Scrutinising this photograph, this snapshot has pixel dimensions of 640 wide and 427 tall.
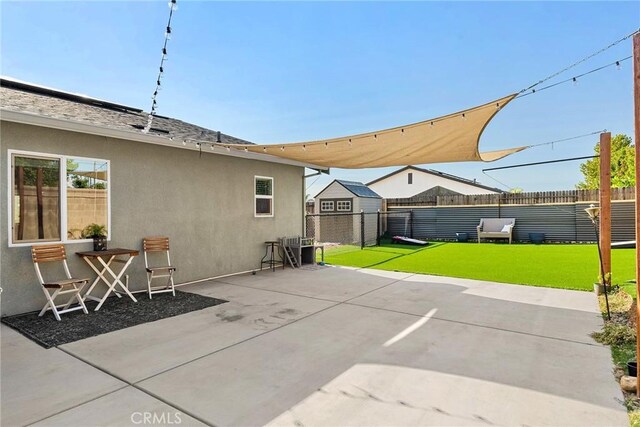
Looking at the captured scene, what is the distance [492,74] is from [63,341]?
1039 cm

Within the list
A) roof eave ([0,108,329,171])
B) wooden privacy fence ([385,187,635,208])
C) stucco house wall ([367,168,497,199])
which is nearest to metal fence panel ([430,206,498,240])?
wooden privacy fence ([385,187,635,208])

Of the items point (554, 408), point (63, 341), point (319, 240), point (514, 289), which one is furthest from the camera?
point (319, 240)

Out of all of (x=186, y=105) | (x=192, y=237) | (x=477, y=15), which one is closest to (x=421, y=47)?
(x=477, y=15)

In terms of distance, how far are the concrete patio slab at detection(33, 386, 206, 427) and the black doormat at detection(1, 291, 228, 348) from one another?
159 cm

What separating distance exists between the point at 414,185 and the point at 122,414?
1045 inches

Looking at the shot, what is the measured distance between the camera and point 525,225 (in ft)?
A: 44.0

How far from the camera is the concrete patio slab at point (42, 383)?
7.69 ft

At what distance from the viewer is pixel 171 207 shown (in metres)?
6.41

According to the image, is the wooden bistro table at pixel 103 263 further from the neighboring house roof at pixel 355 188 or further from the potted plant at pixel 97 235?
the neighboring house roof at pixel 355 188

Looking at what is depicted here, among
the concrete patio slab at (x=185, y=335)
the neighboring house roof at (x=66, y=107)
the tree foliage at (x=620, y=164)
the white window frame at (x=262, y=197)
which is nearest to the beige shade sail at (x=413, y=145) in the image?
the white window frame at (x=262, y=197)

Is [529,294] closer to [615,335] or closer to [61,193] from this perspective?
[615,335]

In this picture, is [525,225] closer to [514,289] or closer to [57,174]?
[514,289]

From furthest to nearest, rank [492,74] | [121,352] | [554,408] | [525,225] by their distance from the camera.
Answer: [525,225] → [492,74] → [121,352] → [554,408]

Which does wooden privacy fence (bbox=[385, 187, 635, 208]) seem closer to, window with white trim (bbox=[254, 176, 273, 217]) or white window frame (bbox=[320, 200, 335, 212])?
white window frame (bbox=[320, 200, 335, 212])
